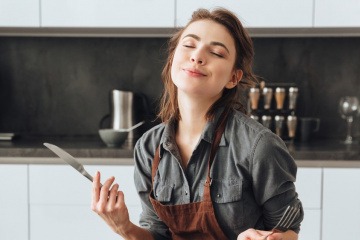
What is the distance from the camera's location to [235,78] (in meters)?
1.35

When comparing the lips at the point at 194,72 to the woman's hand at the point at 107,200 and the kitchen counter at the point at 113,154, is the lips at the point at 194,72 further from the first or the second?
the kitchen counter at the point at 113,154

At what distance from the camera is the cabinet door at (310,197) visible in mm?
2352

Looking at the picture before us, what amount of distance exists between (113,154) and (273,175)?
1283 mm

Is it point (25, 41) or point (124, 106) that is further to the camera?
point (25, 41)

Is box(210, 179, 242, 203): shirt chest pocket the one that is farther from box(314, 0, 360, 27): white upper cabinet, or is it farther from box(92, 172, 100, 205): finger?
box(314, 0, 360, 27): white upper cabinet

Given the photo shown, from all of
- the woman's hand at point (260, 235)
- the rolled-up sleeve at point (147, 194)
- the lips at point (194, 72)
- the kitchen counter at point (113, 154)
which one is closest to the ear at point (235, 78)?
the lips at point (194, 72)

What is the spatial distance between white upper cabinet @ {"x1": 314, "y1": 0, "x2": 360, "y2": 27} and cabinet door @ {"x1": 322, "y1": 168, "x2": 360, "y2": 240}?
2.17ft

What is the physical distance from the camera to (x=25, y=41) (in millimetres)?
2973

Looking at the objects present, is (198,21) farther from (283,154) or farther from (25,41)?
(25,41)

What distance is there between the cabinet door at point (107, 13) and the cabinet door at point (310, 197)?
894 millimetres

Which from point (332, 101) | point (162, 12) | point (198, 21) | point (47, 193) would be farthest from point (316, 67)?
point (198, 21)

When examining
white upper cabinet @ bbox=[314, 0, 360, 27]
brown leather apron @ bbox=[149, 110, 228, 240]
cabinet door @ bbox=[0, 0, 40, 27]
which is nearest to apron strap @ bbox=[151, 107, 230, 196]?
brown leather apron @ bbox=[149, 110, 228, 240]

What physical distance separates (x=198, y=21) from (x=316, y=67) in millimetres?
1715

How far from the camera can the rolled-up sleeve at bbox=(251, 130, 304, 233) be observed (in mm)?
1227
